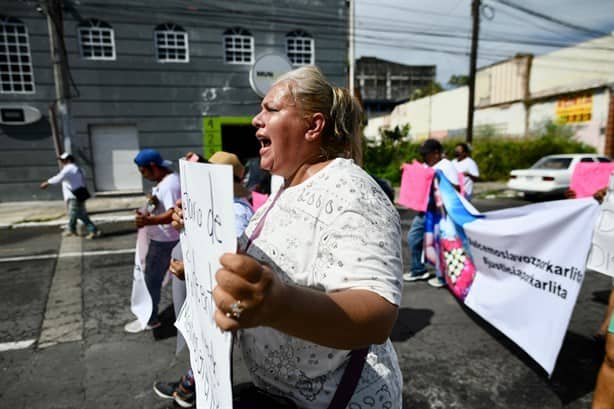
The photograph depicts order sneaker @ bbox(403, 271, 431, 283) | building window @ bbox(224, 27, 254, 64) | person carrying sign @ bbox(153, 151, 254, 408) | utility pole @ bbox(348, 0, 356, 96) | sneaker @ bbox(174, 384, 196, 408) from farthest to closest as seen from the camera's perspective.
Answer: utility pole @ bbox(348, 0, 356, 96)
building window @ bbox(224, 27, 254, 64)
sneaker @ bbox(403, 271, 431, 283)
sneaker @ bbox(174, 384, 196, 408)
person carrying sign @ bbox(153, 151, 254, 408)

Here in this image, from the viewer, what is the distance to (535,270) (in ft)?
10.1

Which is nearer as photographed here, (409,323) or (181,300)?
(181,300)

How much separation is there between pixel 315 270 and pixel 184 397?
2.18 meters

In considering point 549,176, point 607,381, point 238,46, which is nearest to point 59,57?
point 238,46

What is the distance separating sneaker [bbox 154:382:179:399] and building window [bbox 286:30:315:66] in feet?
44.9

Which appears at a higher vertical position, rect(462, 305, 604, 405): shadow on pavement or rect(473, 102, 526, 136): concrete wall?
rect(473, 102, 526, 136): concrete wall

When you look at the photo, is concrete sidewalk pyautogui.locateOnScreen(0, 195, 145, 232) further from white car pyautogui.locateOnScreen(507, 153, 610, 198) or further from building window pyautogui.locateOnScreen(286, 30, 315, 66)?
white car pyautogui.locateOnScreen(507, 153, 610, 198)

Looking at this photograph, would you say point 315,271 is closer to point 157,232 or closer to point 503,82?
point 157,232

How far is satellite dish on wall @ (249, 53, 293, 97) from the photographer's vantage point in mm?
5137

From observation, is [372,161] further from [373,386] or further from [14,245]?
[373,386]

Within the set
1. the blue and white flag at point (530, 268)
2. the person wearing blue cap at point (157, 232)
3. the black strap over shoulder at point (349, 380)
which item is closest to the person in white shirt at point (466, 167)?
the blue and white flag at point (530, 268)

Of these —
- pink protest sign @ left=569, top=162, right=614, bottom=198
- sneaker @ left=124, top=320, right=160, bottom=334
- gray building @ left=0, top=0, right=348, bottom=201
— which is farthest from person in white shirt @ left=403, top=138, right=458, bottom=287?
gray building @ left=0, top=0, right=348, bottom=201

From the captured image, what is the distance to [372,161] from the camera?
49.3 ft

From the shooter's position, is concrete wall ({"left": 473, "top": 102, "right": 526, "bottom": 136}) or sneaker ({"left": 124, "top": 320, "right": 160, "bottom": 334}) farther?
concrete wall ({"left": 473, "top": 102, "right": 526, "bottom": 136})
